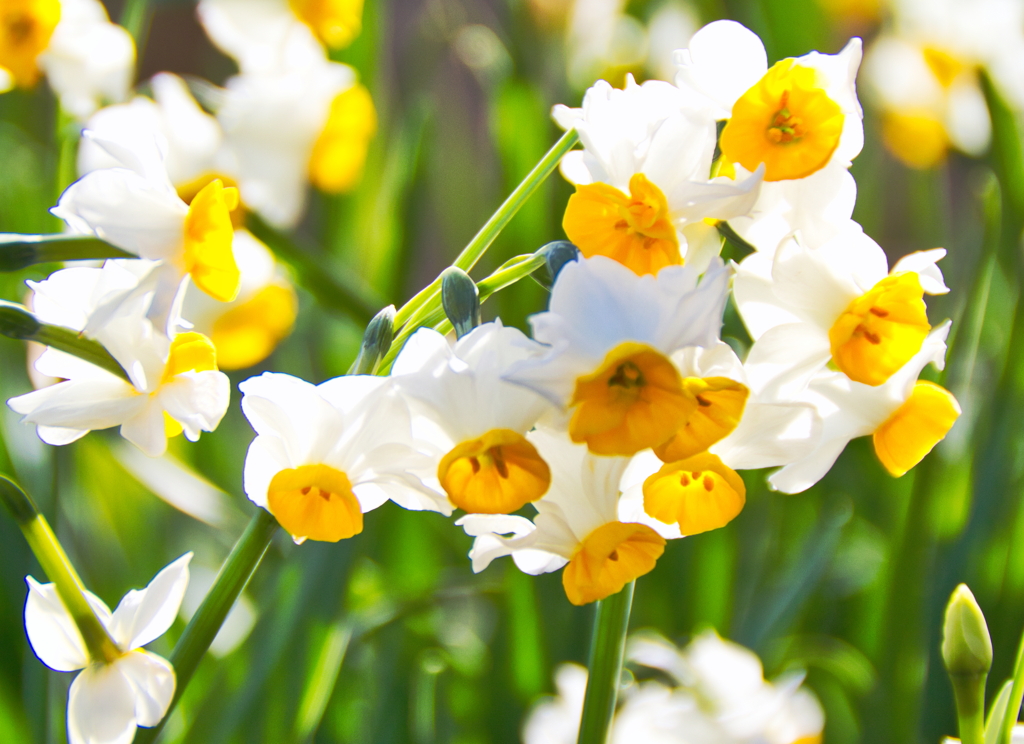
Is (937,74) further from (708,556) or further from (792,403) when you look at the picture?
(792,403)

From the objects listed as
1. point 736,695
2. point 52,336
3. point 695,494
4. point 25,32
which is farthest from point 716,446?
point 25,32

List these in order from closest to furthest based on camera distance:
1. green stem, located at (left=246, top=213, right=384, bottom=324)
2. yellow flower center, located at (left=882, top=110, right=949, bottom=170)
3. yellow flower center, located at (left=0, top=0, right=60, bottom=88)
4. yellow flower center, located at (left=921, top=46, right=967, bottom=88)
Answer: yellow flower center, located at (left=0, top=0, right=60, bottom=88)
green stem, located at (left=246, top=213, right=384, bottom=324)
yellow flower center, located at (left=921, top=46, right=967, bottom=88)
yellow flower center, located at (left=882, top=110, right=949, bottom=170)

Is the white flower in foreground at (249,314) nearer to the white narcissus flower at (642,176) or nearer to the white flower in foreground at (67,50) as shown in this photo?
the white flower in foreground at (67,50)

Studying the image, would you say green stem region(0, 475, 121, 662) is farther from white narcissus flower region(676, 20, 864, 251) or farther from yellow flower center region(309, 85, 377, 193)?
yellow flower center region(309, 85, 377, 193)

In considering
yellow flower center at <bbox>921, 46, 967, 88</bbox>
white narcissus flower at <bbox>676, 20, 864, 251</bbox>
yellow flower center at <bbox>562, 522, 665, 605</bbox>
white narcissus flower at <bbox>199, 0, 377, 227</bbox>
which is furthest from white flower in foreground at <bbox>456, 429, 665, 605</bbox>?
yellow flower center at <bbox>921, 46, 967, 88</bbox>

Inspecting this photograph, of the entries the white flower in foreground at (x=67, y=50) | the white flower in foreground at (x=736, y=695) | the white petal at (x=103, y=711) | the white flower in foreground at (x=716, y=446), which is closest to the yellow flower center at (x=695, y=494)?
the white flower in foreground at (x=716, y=446)

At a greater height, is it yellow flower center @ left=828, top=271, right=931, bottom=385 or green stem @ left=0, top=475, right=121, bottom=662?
yellow flower center @ left=828, top=271, right=931, bottom=385

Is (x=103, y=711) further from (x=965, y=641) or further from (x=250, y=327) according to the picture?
(x=250, y=327)
